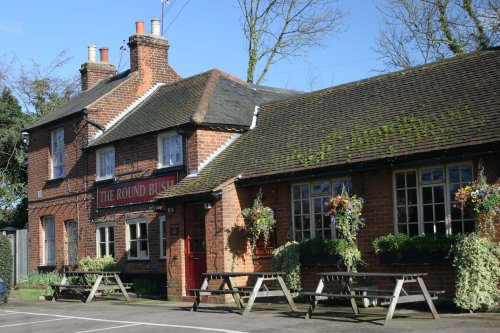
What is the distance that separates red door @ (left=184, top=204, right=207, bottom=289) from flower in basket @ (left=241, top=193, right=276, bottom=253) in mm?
1781

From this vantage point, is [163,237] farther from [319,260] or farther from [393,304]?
[393,304]

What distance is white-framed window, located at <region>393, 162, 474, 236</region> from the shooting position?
47.0 feet

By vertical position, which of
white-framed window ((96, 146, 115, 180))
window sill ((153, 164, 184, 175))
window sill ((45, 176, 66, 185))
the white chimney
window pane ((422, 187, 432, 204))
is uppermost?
the white chimney

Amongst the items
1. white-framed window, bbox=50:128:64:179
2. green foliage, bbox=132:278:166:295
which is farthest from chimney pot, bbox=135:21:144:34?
green foliage, bbox=132:278:166:295

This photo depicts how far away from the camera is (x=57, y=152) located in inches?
1059

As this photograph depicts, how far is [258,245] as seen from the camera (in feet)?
60.1

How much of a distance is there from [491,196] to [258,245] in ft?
22.3

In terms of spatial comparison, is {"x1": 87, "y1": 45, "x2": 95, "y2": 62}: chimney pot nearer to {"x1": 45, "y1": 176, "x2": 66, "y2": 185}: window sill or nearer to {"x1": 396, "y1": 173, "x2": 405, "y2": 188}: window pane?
{"x1": 45, "y1": 176, "x2": 66, "y2": 185}: window sill

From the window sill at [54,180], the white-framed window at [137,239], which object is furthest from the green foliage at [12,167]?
the white-framed window at [137,239]

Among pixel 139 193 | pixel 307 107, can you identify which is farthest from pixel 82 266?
pixel 307 107

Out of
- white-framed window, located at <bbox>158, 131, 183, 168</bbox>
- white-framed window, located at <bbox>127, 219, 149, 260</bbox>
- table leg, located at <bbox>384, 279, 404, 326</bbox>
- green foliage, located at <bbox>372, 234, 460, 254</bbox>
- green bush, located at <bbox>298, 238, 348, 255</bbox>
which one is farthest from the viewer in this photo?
white-framed window, located at <bbox>127, 219, 149, 260</bbox>

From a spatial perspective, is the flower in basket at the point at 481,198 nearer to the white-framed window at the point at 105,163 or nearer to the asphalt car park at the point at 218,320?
the asphalt car park at the point at 218,320

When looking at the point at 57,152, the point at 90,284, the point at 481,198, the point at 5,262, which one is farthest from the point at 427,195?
the point at 57,152

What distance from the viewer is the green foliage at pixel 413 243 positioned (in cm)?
1405
